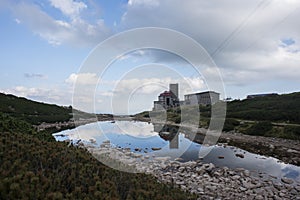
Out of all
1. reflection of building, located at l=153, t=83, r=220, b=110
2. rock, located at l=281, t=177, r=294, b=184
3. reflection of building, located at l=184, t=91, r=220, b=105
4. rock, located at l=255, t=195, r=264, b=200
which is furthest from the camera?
reflection of building, located at l=184, t=91, r=220, b=105

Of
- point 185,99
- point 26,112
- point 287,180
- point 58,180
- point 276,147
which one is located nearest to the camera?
point 58,180

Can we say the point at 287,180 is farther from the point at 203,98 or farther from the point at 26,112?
the point at 203,98

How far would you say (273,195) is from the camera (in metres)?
8.80

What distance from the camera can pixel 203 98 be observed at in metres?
59.1

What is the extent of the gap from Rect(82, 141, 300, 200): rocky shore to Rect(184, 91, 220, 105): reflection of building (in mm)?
27863

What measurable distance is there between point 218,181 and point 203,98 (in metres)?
49.9

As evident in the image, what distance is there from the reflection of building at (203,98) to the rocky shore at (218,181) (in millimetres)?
27863

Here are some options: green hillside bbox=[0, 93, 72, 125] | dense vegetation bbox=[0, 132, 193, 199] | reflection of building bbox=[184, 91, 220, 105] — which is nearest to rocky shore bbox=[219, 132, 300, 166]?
dense vegetation bbox=[0, 132, 193, 199]

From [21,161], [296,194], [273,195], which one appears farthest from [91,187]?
[296,194]

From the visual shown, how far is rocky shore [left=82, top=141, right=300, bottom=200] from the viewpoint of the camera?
8.62 meters

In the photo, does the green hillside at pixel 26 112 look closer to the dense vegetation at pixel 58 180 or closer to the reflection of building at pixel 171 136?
the reflection of building at pixel 171 136

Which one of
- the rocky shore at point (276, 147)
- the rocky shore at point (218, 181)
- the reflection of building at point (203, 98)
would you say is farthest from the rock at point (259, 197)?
the reflection of building at point (203, 98)

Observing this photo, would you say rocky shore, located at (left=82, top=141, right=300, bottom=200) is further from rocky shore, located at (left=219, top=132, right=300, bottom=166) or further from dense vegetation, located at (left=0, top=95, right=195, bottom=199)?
rocky shore, located at (left=219, top=132, right=300, bottom=166)

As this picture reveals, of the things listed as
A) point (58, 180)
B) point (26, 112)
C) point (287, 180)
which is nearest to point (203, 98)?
point (26, 112)
